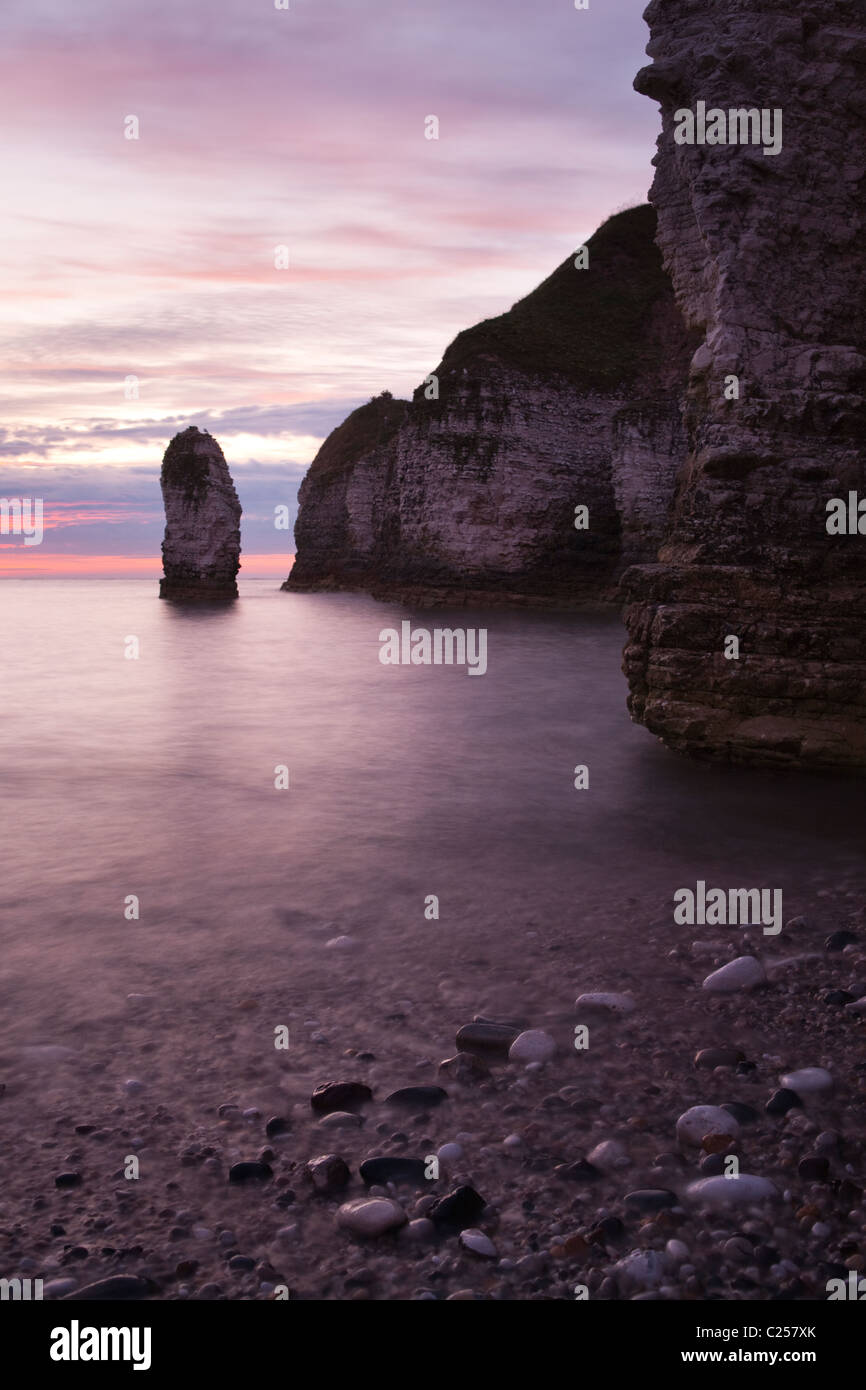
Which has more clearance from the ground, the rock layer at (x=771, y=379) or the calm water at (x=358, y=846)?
the rock layer at (x=771, y=379)

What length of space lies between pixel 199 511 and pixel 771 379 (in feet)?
178

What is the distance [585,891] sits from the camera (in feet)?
18.6

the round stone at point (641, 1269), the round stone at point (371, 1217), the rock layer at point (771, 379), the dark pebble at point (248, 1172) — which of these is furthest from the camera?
the rock layer at point (771, 379)

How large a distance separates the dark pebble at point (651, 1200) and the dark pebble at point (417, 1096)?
0.81 m

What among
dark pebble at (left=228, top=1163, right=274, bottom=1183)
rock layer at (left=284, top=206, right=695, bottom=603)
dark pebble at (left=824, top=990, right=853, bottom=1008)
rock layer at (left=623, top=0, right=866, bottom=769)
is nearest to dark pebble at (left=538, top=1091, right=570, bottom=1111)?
dark pebble at (left=228, top=1163, right=274, bottom=1183)

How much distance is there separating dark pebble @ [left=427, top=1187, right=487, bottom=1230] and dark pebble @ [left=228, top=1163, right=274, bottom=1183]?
1.82 feet

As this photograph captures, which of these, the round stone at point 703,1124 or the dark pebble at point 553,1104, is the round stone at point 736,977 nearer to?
the round stone at point 703,1124

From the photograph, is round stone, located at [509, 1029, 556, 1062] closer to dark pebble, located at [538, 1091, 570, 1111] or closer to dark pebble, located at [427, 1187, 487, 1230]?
dark pebble, located at [538, 1091, 570, 1111]

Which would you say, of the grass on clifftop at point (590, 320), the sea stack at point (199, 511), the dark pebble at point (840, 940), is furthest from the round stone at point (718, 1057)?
the sea stack at point (199, 511)

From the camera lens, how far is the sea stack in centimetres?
5941

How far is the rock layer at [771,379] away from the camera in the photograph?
857cm
